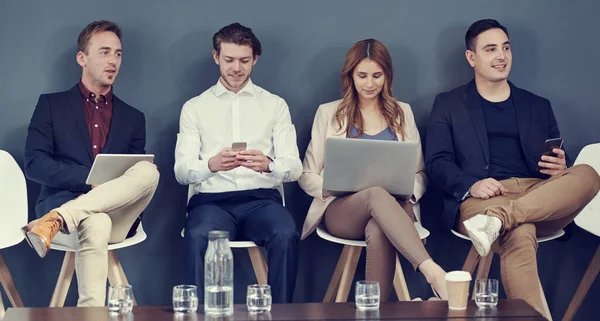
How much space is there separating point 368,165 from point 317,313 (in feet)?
3.65

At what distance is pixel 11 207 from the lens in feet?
13.5

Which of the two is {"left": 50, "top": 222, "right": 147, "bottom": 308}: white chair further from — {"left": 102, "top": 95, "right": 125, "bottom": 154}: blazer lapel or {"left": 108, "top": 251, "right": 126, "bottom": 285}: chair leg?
{"left": 102, "top": 95, "right": 125, "bottom": 154}: blazer lapel

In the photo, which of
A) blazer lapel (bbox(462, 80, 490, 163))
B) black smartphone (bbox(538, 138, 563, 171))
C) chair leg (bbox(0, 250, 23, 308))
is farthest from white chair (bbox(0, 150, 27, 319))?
black smartphone (bbox(538, 138, 563, 171))

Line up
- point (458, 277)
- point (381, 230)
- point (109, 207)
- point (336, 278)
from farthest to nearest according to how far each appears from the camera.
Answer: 1. point (336, 278)
2. point (381, 230)
3. point (109, 207)
4. point (458, 277)

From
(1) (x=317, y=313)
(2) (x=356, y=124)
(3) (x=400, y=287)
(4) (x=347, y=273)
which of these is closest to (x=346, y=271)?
(4) (x=347, y=273)

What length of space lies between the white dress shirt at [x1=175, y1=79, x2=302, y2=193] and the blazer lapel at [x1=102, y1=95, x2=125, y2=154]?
0.88 feet

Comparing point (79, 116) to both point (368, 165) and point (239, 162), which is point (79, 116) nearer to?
point (239, 162)

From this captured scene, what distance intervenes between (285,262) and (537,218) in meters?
1.03

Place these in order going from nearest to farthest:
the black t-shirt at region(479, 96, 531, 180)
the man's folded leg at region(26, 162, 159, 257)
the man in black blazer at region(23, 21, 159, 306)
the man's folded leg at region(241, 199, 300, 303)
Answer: the man's folded leg at region(26, 162, 159, 257) < the man in black blazer at region(23, 21, 159, 306) < the man's folded leg at region(241, 199, 300, 303) < the black t-shirt at region(479, 96, 531, 180)

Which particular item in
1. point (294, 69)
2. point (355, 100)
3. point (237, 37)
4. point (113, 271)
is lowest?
point (113, 271)

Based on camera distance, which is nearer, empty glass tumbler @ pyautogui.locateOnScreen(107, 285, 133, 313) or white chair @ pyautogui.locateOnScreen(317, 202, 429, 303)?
empty glass tumbler @ pyautogui.locateOnScreen(107, 285, 133, 313)

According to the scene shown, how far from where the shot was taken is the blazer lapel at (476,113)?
4.25 meters

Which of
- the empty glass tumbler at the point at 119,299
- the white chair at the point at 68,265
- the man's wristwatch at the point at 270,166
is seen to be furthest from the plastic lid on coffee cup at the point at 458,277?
the white chair at the point at 68,265

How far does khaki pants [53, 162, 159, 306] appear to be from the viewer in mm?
3510
